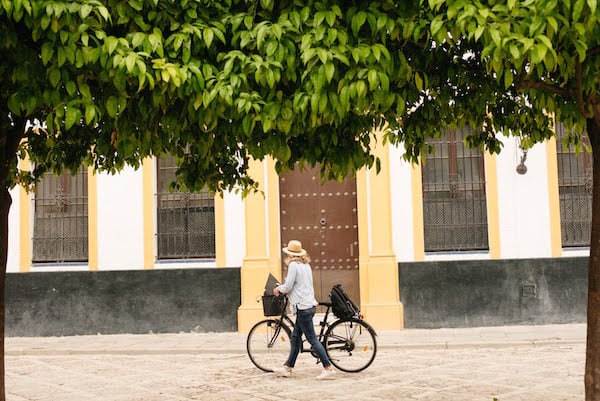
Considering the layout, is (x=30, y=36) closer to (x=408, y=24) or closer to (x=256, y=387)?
(x=408, y=24)

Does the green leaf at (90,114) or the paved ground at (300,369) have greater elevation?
the green leaf at (90,114)

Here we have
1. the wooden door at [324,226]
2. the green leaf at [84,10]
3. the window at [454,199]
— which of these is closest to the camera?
the green leaf at [84,10]

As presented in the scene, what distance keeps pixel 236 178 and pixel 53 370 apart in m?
4.45

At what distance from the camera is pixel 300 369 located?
9.47 m

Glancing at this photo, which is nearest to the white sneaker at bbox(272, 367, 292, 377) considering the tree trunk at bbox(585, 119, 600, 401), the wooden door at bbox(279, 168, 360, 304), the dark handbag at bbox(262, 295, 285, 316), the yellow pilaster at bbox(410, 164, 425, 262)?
the dark handbag at bbox(262, 295, 285, 316)

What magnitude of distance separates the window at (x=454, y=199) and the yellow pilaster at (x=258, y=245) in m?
2.63

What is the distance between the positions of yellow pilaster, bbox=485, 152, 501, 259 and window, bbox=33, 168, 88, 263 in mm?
7067

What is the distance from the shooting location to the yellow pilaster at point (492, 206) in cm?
1316

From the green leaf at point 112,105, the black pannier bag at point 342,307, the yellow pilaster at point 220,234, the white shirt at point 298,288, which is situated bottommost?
the black pannier bag at point 342,307

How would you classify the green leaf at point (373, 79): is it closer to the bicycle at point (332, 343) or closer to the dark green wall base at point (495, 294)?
the bicycle at point (332, 343)

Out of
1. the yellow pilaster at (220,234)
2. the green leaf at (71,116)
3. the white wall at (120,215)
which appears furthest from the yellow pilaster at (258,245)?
the green leaf at (71,116)

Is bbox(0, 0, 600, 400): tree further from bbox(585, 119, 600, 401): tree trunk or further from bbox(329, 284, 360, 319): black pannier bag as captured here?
bbox(329, 284, 360, 319): black pannier bag

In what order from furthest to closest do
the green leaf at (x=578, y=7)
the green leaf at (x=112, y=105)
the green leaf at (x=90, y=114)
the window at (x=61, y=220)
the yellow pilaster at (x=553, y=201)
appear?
the window at (x=61, y=220)
the yellow pilaster at (x=553, y=201)
the green leaf at (x=112, y=105)
the green leaf at (x=90, y=114)
the green leaf at (x=578, y=7)

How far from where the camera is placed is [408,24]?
4617 millimetres
